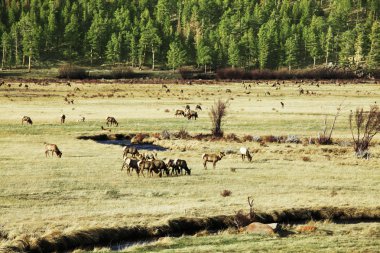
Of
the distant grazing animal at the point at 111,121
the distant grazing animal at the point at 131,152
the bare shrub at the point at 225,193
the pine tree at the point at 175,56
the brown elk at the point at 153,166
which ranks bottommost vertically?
the bare shrub at the point at 225,193

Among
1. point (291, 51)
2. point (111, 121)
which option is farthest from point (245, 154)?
point (291, 51)

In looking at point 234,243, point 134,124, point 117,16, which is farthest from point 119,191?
point 117,16

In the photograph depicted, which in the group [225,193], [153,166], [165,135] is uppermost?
[165,135]

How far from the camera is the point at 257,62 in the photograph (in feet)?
522

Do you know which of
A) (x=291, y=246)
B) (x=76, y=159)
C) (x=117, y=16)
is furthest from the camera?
(x=117, y=16)

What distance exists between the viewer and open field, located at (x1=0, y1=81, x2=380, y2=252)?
2125 cm

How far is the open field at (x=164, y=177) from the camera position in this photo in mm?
21250

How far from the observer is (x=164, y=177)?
29.2 meters

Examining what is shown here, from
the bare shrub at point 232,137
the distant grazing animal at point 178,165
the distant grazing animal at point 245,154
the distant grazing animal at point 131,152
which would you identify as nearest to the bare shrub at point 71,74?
the bare shrub at point 232,137

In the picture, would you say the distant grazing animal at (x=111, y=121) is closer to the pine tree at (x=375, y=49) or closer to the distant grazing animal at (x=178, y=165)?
the distant grazing animal at (x=178, y=165)

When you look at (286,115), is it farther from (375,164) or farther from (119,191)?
(119,191)

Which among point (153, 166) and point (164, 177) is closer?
point (153, 166)

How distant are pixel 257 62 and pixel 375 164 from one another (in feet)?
417

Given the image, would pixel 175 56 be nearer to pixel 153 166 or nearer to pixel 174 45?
pixel 174 45
